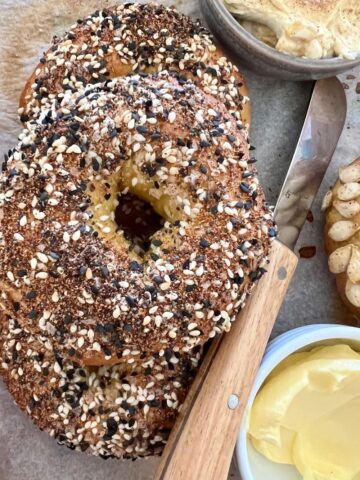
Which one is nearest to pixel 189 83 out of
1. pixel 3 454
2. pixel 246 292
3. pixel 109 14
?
pixel 109 14

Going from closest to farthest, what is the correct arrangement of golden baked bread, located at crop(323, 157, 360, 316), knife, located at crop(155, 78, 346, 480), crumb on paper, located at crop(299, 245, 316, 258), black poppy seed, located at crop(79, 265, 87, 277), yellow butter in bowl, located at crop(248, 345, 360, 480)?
black poppy seed, located at crop(79, 265, 87, 277)
knife, located at crop(155, 78, 346, 480)
yellow butter in bowl, located at crop(248, 345, 360, 480)
golden baked bread, located at crop(323, 157, 360, 316)
crumb on paper, located at crop(299, 245, 316, 258)

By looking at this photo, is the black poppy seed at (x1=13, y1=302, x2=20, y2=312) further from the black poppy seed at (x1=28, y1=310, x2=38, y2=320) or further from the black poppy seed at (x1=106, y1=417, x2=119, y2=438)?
the black poppy seed at (x1=106, y1=417, x2=119, y2=438)

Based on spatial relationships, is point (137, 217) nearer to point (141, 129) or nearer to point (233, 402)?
point (141, 129)

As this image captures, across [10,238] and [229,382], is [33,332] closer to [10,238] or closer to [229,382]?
[10,238]

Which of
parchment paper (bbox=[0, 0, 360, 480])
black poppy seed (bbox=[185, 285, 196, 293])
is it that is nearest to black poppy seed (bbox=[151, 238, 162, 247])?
black poppy seed (bbox=[185, 285, 196, 293])

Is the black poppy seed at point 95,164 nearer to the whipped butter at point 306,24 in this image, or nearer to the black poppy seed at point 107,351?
the black poppy seed at point 107,351

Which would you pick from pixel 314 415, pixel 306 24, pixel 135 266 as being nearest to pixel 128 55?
pixel 306 24

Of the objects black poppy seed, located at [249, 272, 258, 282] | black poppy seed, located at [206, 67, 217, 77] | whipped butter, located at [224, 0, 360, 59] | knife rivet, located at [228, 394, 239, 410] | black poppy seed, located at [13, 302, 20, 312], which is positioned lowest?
knife rivet, located at [228, 394, 239, 410]
